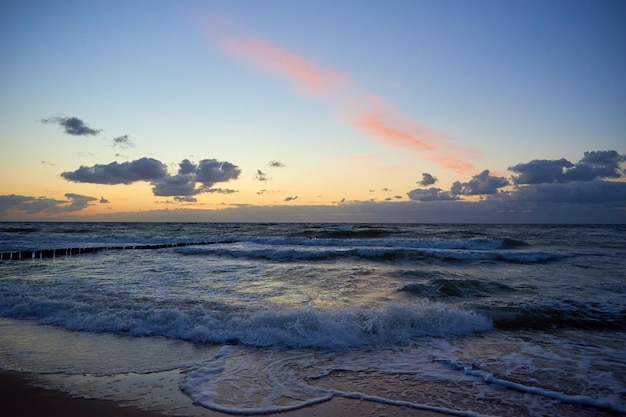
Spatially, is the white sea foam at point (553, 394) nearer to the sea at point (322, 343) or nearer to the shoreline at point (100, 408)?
the sea at point (322, 343)

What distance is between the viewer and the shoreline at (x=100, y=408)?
4.36 metres

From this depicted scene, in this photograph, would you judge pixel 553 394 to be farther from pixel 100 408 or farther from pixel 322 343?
pixel 100 408

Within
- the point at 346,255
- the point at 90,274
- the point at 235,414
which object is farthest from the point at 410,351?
the point at 346,255

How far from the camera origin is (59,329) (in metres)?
7.85

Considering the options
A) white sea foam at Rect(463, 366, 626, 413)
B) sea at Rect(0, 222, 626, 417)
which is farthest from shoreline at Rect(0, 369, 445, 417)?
white sea foam at Rect(463, 366, 626, 413)

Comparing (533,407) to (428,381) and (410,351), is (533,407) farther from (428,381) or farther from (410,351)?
(410,351)

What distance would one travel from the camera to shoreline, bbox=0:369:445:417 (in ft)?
14.3

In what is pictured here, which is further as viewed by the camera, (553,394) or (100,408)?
(553,394)

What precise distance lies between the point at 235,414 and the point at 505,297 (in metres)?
A: 9.66

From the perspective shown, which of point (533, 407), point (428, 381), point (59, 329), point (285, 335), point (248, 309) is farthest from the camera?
point (248, 309)

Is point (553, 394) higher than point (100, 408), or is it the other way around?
point (100, 408)

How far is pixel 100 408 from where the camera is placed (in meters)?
4.47

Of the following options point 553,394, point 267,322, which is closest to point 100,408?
point 267,322

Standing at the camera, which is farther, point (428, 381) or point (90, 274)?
point (90, 274)
